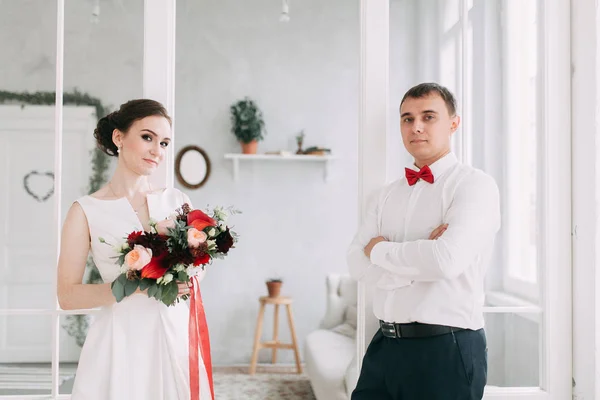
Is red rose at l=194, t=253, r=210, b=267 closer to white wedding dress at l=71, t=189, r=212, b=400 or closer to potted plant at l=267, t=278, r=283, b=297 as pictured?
white wedding dress at l=71, t=189, r=212, b=400

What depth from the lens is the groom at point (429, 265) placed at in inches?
71.7

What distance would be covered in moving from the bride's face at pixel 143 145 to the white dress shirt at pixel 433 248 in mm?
763

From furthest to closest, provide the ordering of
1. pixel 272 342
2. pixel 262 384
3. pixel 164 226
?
pixel 272 342, pixel 262 384, pixel 164 226

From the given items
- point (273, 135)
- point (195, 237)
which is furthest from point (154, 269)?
point (273, 135)

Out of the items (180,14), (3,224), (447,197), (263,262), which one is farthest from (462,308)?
(180,14)

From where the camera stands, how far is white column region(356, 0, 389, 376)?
227cm

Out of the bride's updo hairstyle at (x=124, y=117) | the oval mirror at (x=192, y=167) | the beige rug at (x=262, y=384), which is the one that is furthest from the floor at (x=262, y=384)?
the bride's updo hairstyle at (x=124, y=117)

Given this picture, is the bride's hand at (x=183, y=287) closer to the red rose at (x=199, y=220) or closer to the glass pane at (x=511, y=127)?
the red rose at (x=199, y=220)

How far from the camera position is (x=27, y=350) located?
217 centimetres

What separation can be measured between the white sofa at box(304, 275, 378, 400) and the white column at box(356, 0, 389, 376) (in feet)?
3.97

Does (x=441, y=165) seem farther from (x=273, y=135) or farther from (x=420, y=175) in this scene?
(x=273, y=135)

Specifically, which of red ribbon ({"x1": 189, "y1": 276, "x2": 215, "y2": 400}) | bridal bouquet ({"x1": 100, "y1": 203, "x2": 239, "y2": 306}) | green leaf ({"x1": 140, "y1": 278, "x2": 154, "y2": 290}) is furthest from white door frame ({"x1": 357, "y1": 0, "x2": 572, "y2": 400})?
green leaf ({"x1": 140, "y1": 278, "x2": 154, "y2": 290})

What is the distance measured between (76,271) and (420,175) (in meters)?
1.18

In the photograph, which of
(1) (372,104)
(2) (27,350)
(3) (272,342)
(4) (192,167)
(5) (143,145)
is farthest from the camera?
(4) (192,167)
